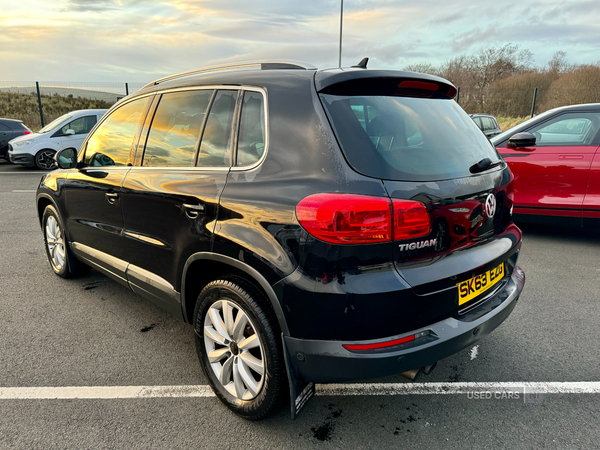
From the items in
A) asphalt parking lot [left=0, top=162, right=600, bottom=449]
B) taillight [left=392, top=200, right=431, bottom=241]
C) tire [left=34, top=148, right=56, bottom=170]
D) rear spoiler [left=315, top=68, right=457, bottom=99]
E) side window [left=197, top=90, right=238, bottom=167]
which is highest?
rear spoiler [left=315, top=68, right=457, bottom=99]

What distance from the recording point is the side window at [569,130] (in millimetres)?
5113

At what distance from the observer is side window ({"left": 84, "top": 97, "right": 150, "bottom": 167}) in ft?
10.3

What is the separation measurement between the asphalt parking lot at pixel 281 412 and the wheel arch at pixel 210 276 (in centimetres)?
54

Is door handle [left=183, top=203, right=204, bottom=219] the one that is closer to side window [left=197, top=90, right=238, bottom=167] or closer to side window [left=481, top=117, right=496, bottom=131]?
side window [left=197, top=90, right=238, bottom=167]

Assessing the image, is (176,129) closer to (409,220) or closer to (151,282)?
(151,282)

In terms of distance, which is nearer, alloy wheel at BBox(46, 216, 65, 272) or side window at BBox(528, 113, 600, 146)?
alloy wheel at BBox(46, 216, 65, 272)

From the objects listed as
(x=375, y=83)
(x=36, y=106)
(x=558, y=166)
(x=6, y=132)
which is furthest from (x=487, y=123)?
(x=36, y=106)

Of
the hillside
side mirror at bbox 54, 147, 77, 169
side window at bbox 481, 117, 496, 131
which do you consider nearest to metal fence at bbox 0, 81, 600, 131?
the hillside

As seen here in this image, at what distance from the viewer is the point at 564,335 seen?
10.4ft

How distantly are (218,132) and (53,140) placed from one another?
1296 cm

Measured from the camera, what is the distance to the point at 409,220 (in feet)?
6.25

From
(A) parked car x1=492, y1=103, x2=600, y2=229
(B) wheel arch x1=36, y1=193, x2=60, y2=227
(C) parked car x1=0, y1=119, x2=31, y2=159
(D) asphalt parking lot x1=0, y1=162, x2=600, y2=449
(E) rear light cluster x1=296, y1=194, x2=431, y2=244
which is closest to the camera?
(E) rear light cluster x1=296, y1=194, x2=431, y2=244

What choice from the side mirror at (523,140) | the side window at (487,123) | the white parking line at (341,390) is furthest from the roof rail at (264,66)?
the side window at (487,123)

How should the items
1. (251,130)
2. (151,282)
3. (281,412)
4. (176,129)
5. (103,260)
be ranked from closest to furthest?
(251,130), (281,412), (176,129), (151,282), (103,260)
